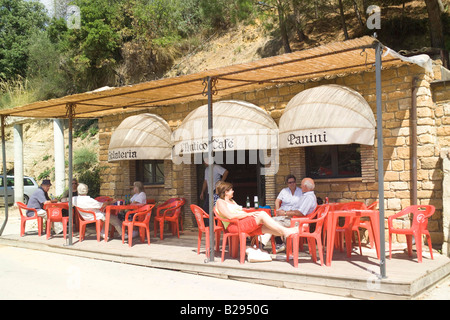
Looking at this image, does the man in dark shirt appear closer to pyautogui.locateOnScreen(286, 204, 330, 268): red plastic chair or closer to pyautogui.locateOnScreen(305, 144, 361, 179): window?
pyautogui.locateOnScreen(305, 144, 361, 179): window

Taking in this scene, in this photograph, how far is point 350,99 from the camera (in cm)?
781

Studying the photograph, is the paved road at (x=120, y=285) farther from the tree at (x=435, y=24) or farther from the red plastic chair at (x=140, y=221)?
the tree at (x=435, y=24)

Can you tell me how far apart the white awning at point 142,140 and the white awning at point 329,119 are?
3.58 meters

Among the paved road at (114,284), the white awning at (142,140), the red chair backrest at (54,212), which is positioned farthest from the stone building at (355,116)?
the paved road at (114,284)

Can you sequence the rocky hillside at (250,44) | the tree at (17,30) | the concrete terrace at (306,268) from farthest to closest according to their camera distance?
the tree at (17,30) → the rocky hillside at (250,44) → the concrete terrace at (306,268)

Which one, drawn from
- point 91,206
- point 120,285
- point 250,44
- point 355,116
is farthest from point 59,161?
point 250,44

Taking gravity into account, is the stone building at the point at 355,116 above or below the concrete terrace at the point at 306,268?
above

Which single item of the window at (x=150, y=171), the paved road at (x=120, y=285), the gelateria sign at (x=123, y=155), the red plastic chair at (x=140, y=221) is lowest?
the paved road at (x=120, y=285)

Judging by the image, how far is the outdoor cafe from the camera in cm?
689

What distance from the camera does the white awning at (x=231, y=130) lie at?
864cm

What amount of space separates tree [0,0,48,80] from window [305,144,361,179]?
30707mm

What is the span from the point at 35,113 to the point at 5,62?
88.3ft

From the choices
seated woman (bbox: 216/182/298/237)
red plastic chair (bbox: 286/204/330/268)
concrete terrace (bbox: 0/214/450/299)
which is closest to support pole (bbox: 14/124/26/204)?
concrete terrace (bbox: 0/214/450/299)
